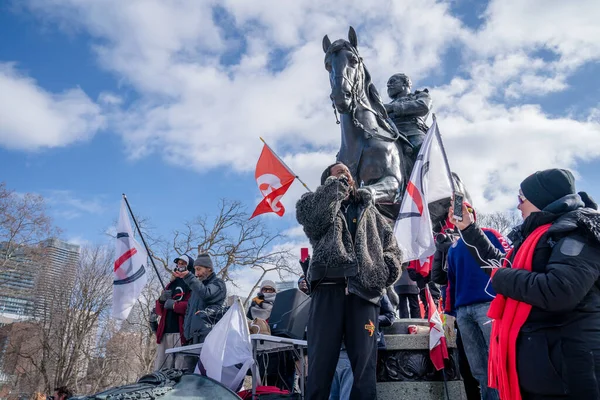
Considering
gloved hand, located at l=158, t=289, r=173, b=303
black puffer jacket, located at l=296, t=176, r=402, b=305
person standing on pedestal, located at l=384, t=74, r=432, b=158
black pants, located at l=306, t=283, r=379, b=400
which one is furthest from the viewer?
person standing on pedestal, located at l=384, t=74, r=432, b=158

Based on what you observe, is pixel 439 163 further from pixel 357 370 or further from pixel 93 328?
pixel 93 328

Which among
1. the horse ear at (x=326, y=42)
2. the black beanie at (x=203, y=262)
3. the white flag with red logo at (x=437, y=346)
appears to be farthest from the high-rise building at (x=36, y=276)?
the white flag with red logo at (x=437, y=346)

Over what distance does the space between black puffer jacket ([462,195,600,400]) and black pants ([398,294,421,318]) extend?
13.3 feet

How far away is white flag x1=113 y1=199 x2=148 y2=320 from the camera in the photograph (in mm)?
7172

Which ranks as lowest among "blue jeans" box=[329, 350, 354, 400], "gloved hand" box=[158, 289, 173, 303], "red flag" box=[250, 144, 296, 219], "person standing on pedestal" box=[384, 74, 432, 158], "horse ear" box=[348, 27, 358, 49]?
"blue jeans" box=[329, 350, 354, 400]

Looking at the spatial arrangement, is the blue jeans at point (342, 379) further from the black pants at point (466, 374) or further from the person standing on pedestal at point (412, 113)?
the person standing on pedestal at point (412, 113)

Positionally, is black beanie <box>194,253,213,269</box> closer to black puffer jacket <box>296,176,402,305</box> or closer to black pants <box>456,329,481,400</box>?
black puffer jacket <box>296,176,402,305</box>

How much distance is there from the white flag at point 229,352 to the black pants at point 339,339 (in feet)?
4.66

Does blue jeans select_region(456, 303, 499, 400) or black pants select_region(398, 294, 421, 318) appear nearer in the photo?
blue jeans select_region(456, 303, 499, 400)

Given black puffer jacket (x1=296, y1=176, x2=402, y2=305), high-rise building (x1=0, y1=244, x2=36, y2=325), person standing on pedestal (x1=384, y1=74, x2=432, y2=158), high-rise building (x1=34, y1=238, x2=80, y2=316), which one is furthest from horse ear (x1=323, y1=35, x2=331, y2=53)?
high-rise building (x1=34, y1=238, x2=80, y2=316)

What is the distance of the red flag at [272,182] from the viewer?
8.43 metres

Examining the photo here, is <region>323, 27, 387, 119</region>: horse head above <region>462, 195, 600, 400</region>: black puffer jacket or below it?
above

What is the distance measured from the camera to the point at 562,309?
232 centimetres

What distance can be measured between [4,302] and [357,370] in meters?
35.8
